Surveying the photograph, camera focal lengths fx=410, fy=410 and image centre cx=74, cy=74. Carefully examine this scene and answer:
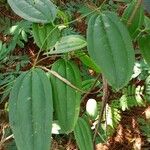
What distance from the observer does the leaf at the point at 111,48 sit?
1.85 ft

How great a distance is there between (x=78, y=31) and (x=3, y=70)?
0.46 meters

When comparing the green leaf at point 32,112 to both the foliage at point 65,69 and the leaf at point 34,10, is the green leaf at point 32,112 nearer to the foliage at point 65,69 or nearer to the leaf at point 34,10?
the foliage at point 65,69

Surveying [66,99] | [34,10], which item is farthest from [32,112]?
[34,10]

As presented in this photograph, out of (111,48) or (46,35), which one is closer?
(111,48)

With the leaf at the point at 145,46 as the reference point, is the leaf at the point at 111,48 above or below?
above

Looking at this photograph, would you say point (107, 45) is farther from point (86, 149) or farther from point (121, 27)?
point (86, 149)

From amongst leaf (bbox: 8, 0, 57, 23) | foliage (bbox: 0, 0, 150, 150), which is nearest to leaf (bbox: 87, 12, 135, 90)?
foliage (bbox: 0, 0, 150, 150)

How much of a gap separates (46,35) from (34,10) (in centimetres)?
8

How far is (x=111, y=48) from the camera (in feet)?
1.92

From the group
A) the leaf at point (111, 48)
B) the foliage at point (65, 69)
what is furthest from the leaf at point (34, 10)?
the leaf at point (111, 48)

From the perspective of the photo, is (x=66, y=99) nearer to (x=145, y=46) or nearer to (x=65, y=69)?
(x=65, y=69)

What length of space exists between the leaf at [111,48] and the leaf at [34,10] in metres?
0.10

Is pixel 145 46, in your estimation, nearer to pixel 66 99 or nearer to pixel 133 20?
pixel 133 20

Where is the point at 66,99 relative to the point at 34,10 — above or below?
below
